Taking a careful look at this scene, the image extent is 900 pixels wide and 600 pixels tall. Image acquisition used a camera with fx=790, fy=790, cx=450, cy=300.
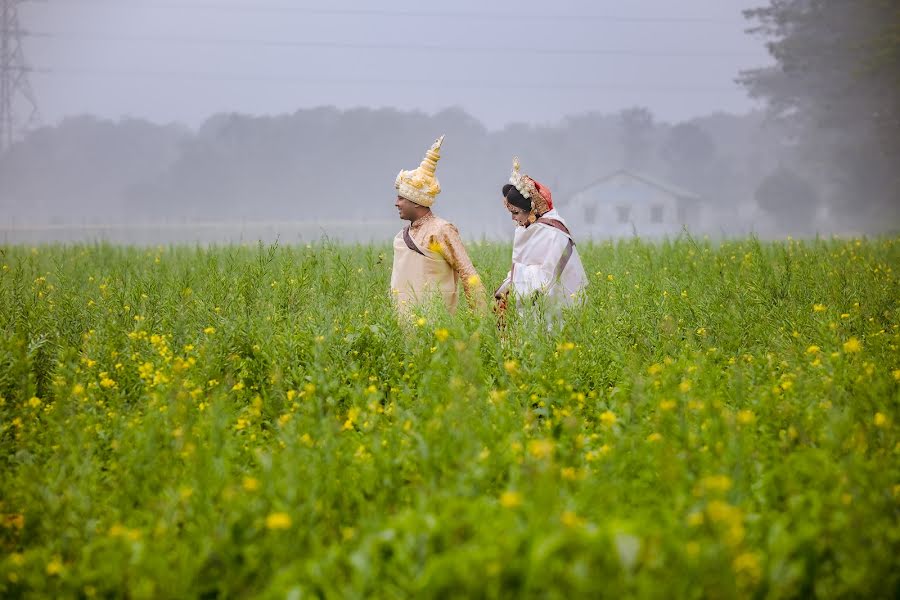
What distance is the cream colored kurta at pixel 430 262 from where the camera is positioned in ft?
19.7

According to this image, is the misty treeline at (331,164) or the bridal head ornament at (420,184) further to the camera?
the misty treeline at (331,164)

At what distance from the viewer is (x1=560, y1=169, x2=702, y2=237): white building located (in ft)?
183

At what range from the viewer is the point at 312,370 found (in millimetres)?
4238

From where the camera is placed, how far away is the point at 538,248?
6.07 m

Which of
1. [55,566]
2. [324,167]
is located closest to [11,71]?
[324,167]

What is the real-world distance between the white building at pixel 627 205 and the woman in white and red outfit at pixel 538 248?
5012cm

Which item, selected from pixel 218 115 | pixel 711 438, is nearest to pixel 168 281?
pixel 711 438

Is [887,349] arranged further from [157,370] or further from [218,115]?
[218,115]

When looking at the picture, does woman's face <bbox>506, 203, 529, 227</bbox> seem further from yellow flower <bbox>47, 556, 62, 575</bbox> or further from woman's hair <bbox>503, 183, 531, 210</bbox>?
yellow flower <bbox>47, 556, 62, 575</bbox>

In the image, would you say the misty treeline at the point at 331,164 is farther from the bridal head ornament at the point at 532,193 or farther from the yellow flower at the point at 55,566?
the yellow flower at the point at 55,566

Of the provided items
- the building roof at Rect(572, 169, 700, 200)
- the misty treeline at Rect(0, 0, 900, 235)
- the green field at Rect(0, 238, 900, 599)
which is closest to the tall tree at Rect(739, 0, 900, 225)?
the building roof at Rect(572, 169, 700, 200)

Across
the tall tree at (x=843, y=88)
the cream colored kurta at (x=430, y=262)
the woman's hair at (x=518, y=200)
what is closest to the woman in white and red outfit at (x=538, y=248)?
the woman's hair at (x=518, y=200)

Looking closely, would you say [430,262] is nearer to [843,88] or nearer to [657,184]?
[843,88]

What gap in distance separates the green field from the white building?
5115cm
